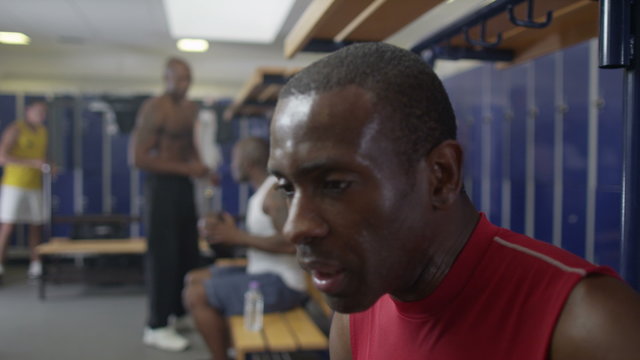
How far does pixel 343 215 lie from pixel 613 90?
2703mm

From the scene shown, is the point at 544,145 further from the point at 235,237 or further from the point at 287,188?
the point at 287,188

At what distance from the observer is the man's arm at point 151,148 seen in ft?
11.3

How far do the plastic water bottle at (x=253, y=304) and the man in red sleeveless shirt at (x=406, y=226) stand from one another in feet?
6.03

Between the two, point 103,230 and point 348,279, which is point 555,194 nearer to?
point 348,279

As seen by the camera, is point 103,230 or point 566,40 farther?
point 103,230

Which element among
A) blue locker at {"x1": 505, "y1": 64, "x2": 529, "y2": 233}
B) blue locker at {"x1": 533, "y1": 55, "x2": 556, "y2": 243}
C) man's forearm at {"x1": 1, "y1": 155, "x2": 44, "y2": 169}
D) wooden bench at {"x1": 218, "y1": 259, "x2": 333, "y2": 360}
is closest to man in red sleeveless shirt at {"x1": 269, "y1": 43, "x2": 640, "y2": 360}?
wooden bench at {"x1": 218, "y1": 259, "x2": 333, "y2": 360}

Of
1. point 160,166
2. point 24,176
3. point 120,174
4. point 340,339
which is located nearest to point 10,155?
point 24,176

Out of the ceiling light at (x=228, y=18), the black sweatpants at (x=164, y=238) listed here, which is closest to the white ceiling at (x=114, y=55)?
the ceiling light at (x=228, y=18)

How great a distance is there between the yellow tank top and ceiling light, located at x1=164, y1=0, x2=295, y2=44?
188 centimetres

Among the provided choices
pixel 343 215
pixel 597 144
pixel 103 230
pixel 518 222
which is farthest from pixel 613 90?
pixel 103 230

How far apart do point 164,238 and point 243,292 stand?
1.10 metres

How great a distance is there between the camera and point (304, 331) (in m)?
2.34

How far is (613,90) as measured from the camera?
2.87 meters

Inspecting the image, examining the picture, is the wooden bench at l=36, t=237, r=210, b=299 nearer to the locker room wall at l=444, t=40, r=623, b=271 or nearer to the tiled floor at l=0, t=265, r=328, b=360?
the tiled floor at l=0, t=265, r=328, b=360
